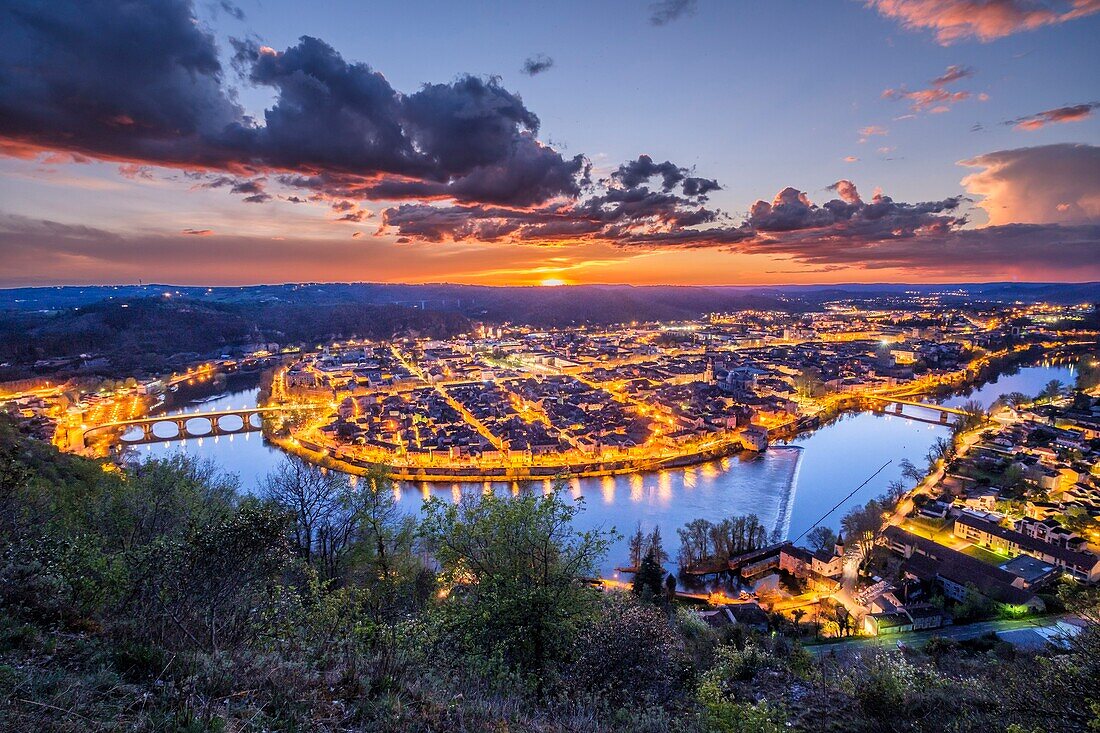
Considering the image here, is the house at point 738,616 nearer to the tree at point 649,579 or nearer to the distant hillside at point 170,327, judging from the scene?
the tree at point 649,579

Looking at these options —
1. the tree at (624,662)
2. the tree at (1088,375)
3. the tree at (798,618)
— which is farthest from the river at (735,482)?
the tree at (1088,375)

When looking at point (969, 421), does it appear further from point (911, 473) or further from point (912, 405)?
point (911, 473)

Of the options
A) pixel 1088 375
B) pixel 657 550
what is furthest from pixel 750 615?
pixel 1088 375

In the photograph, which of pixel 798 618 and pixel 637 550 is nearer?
pixel 798 618

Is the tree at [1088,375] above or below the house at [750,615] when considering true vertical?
below

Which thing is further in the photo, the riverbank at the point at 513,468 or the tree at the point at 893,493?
the riverbank at the point at 513,468

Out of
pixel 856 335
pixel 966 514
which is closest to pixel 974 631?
pixel 966 514

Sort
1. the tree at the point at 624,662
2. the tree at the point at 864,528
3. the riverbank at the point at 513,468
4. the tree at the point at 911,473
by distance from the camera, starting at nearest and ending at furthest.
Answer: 1. the tree at the point at 624,662
2. the tree at the point at 864,528
3. the tree at the point at 911,473
4. the riverbank at the point at 513,468

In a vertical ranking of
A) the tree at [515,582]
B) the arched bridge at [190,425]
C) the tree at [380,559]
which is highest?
the tree at [515,582]
